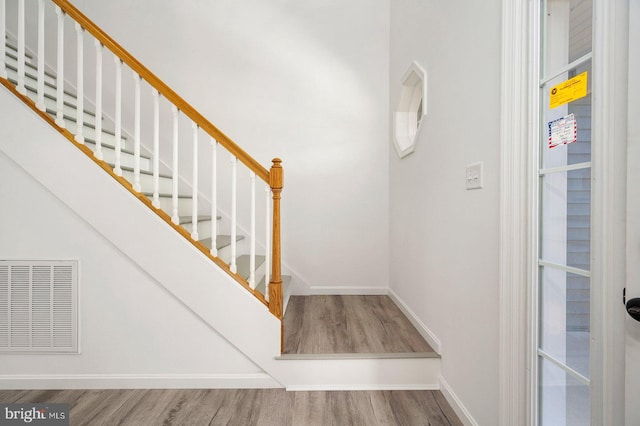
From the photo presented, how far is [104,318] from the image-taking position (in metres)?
2.04

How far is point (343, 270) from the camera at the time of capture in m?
3.42

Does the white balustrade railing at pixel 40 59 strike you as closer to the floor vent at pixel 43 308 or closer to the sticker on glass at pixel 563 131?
the floor vent at pixel 43 308

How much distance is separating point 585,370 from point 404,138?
245cm

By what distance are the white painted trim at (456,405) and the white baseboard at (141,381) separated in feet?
3.28

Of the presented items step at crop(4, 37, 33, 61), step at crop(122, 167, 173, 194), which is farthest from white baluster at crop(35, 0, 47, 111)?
step at crop(4, 37, 33, 61)

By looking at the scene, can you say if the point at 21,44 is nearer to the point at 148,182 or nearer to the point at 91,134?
the point at 91,134

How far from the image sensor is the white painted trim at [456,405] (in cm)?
161

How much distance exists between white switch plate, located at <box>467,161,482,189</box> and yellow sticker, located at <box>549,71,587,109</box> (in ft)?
1.36

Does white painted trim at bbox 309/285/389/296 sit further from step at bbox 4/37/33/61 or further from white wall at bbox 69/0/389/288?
step at bbox 4/37/33/61

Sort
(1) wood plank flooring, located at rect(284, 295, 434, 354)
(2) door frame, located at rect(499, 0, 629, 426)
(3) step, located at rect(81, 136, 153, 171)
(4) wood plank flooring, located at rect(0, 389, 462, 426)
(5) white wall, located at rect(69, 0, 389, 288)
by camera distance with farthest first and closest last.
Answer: (5) white wall, located at rect(69, 0, 389, 288)
(3) step, located at rect(81, 136, 153, 171)
(1) wood plank flooring, located at rect(284, 295, 434, 354)
(4) wood plank flooring, located at rect(0, 389, 462, 426)
(2) door frame, located at rect(499, 0, 629, 426)

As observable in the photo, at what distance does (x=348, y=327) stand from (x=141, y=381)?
143 cm

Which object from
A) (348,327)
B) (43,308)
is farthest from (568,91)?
(43,308)

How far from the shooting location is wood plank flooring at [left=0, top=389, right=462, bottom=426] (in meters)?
1.72

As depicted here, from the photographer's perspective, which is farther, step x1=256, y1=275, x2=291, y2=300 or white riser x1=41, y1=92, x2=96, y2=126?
white riser x1=41, y1=92, x2=96, y2=126
